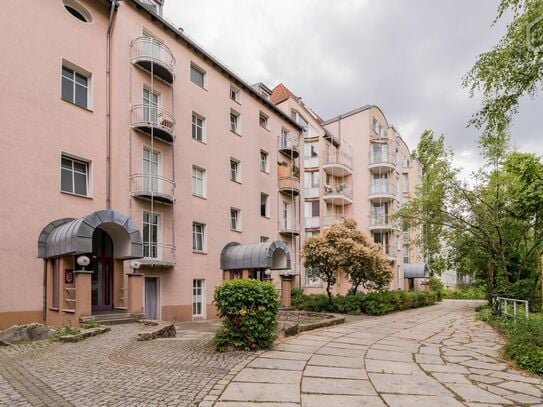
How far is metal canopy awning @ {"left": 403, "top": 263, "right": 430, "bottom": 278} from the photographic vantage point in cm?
4097

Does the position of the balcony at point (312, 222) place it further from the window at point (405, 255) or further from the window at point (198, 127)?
the window at point (198, 127)

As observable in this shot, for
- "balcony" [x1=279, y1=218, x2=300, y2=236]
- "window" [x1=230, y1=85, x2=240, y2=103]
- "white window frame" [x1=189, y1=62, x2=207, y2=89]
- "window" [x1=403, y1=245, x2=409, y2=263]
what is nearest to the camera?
"white window frame" [x1=189, y1=62, x2=207, y2=89]

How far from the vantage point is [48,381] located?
643cm

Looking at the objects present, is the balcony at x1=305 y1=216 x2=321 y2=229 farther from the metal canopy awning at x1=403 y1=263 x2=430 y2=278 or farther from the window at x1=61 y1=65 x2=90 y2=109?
the window at x1=61 y1=65 x2=90 y2=109

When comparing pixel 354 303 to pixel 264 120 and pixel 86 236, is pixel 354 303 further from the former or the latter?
pixel 86 236

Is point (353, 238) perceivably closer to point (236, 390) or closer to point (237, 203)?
point (237, 203)

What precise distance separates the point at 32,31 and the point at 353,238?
1559 centimetres

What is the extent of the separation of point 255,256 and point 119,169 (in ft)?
23.8

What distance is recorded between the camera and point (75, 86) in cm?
1498

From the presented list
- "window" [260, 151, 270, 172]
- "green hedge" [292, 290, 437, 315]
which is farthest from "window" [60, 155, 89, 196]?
"green hedge" [292, 290, 437, 315]

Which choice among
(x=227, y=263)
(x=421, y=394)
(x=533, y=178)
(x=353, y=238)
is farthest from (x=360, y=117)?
(x=421, y=394)

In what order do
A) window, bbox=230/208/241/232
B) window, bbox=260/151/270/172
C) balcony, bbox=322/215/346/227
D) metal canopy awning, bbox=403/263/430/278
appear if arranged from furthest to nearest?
metal canopy awning, bbox=403/263/430/278, balcony, bbox=322/215/346/227, window, bbox=260/151/270/172, window, bbox=230/208/241/232

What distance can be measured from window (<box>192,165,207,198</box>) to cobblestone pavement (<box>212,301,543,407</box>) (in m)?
10.4

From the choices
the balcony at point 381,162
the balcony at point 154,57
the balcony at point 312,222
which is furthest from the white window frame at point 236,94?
the balcony at point 381,162
